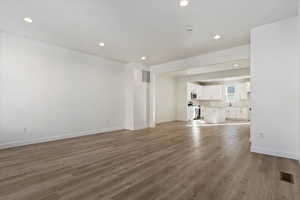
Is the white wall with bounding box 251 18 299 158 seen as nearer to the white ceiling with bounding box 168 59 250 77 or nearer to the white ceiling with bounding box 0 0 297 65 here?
the white ceiling with bounding box 0 0 297 65

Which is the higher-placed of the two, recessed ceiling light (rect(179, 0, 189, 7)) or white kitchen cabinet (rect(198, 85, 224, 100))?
recessed ceiling light (rect(179, 0, 189, 7))

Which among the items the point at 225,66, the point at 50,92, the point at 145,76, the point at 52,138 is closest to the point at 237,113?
the point at 225,66

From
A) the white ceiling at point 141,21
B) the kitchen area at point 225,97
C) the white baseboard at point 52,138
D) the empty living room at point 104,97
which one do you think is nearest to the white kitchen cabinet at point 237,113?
the kitchen area at point 225,97

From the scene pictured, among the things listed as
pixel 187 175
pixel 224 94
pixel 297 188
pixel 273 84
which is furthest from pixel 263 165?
pixel 224 94

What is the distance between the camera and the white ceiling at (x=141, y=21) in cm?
245

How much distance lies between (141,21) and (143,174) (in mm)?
2831

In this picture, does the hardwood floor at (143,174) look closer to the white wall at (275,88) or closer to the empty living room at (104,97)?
the empty living room at (104,97)

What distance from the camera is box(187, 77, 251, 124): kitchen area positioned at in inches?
358

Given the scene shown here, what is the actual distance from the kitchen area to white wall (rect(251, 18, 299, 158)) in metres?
5.58

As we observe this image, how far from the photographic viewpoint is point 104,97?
18.1 ft

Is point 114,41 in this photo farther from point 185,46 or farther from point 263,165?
point 263,165

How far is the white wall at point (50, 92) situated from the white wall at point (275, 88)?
15.2 feet

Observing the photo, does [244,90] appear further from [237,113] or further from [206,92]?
[206,92]

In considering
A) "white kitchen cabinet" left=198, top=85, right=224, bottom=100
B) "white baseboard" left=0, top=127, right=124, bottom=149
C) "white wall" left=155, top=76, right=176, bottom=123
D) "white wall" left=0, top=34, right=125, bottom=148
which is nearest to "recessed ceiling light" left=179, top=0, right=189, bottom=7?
"white wall" left=0, top=34, right=125, bottom=148
